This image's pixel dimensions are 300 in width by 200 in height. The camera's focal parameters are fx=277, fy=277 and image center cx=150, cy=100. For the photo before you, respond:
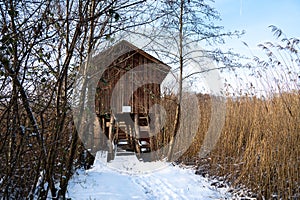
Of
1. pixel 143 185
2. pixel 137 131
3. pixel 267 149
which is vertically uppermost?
pixel 137 131

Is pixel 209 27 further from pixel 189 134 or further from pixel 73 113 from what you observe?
pixel 73 113

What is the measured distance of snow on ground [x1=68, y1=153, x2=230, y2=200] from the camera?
106 inches

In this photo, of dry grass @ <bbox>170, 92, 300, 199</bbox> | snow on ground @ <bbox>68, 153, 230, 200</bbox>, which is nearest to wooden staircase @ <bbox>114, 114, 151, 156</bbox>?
snow on ground @ <bbox>68, 153, 230, 200</bbox>

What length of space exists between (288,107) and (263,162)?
550mm

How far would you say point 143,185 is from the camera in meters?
3.26

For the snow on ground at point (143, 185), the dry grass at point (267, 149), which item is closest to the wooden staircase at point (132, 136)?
the snow on ground at point (143, 185)

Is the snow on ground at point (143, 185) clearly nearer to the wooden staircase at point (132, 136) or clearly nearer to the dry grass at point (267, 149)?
the dry grass at point (267, 149)

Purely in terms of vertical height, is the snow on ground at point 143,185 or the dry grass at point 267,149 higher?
the dry grass at point 267,149

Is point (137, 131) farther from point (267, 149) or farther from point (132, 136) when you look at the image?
point (267, 149)

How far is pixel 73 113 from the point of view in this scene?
1902 mm

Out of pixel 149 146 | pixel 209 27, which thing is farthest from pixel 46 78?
pixel 149 146

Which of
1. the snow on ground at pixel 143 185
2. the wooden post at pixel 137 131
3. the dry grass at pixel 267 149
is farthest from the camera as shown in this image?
the wooden post at pixel 137 131

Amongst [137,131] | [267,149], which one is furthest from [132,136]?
[267,149]

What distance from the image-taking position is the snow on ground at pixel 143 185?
106 inches
